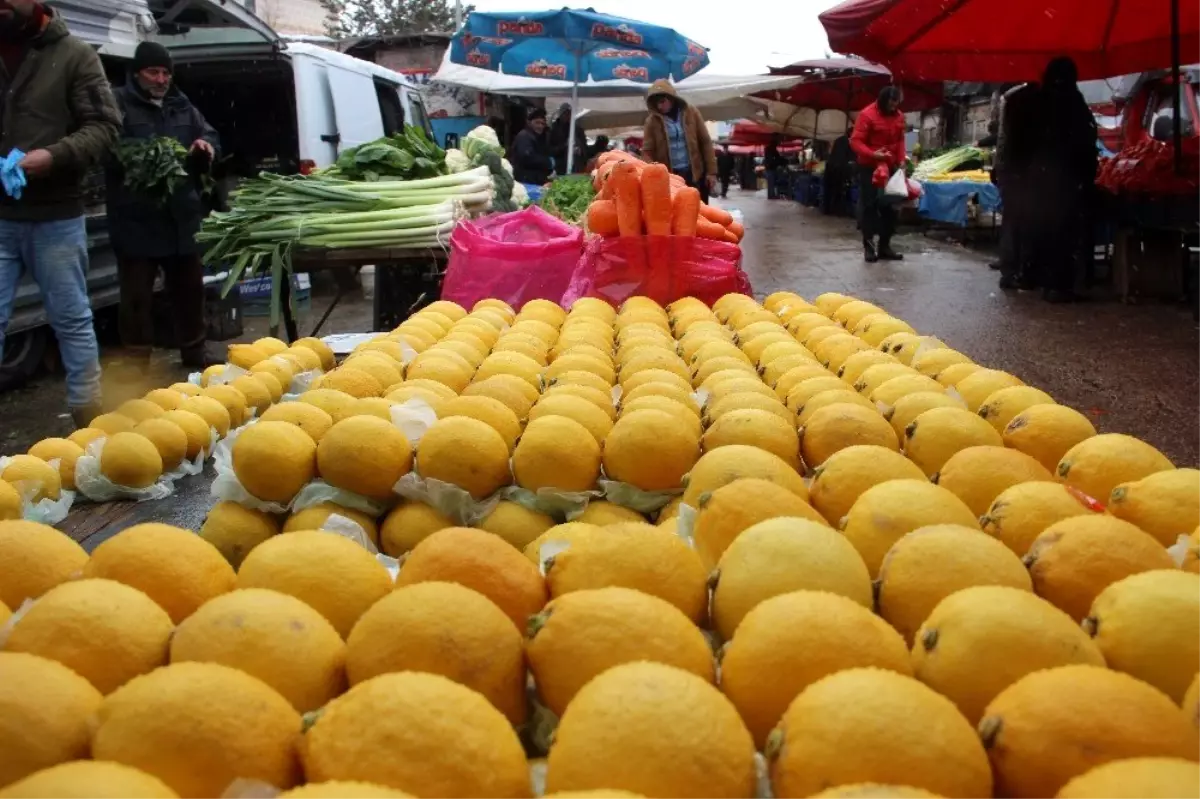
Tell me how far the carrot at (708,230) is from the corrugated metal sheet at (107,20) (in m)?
5.54

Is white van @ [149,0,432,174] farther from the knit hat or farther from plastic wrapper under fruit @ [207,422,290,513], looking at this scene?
plastic wrapper under fruit @ [207,422,290,513]

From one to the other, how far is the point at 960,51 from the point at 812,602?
29.9ft

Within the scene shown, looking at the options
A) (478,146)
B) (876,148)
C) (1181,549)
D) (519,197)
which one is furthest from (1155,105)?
(1181,549)

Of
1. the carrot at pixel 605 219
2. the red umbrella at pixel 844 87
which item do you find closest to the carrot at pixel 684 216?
the carrot at pixel 605 219

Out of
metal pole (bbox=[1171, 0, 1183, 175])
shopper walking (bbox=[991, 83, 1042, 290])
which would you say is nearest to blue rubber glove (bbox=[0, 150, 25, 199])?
metal pole (bbox=[1171, 0, 1183, 175])

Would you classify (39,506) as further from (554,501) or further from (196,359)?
(196,359)

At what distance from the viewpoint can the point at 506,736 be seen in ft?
3.71

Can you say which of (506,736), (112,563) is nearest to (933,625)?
(506,736)

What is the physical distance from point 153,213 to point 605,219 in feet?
12.3

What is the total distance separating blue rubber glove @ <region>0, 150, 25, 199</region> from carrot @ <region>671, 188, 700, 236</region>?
3.39m

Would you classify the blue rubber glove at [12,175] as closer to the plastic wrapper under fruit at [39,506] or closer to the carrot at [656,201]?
the plastic wrapper under fruit at [39,506]

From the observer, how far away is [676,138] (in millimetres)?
10633

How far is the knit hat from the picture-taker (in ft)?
21.1

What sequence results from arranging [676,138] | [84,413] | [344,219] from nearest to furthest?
[84,413] < [344,219] < [676,138]
